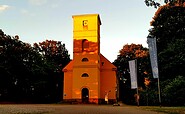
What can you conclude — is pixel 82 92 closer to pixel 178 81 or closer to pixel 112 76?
pixel 112 76

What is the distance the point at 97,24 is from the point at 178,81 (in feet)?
62.3

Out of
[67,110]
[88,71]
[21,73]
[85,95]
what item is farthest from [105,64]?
[67,110]

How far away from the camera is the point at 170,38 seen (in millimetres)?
40031

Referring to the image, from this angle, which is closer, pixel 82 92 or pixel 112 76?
pixel 82 92

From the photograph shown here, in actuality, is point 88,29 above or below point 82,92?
above

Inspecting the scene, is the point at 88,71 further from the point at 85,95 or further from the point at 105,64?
the point at 105,64

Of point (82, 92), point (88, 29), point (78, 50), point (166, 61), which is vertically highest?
point (88, 29)

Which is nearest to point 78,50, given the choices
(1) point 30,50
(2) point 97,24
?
(2) point 97,24

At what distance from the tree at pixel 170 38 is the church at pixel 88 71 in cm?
938

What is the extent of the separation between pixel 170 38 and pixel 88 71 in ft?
44.6

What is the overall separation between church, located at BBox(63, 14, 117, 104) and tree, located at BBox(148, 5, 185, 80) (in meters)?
9.38

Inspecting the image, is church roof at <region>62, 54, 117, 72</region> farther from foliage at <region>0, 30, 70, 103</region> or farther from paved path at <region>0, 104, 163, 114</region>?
paved path at <region>0, 104, 163, 114</region>

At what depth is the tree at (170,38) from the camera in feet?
118

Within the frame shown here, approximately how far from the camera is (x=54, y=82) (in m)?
57.2
